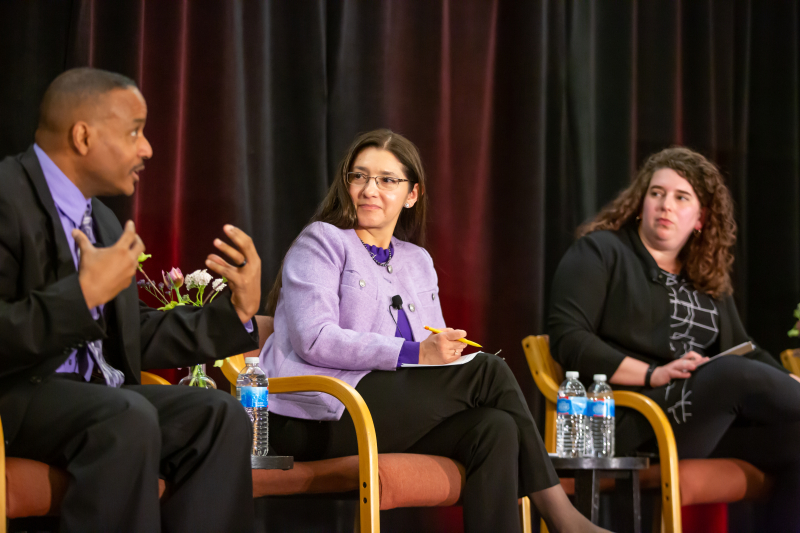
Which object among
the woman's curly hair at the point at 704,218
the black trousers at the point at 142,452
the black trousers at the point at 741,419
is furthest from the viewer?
the woman's curly hair at the point at 704,218

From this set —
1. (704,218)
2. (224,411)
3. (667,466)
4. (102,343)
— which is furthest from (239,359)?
(704,218)

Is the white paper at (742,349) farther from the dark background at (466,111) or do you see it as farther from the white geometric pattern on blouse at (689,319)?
the dark background at (466,111)

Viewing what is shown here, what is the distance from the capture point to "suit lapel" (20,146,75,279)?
162cm

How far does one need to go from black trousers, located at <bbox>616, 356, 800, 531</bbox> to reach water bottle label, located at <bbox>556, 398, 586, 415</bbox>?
0.53ft

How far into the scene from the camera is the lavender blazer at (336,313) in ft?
7.13

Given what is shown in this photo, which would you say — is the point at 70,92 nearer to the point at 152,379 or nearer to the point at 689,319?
the point at 152,379

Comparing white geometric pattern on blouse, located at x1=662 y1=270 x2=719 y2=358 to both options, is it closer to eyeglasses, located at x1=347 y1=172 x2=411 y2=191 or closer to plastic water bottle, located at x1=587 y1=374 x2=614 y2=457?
plastic water bottle, located at x1=587 y1=374 x2=614 y2=457

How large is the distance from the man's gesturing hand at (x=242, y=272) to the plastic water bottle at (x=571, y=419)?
1186 mm

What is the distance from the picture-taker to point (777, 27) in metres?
3.92

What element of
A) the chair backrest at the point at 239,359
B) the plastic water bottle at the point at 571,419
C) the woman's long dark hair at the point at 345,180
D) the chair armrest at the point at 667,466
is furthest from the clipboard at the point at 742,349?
the chair backrest at the point at 239,359

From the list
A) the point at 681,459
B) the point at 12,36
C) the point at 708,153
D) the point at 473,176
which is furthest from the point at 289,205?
the point at 708,153

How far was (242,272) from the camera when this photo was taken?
5.72ft

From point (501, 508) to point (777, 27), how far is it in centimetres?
295

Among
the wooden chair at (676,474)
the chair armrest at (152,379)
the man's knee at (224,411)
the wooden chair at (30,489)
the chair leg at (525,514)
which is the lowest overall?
the chair leg at (525,514)
